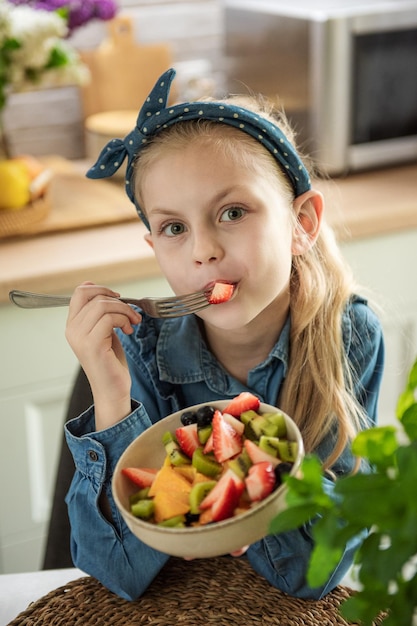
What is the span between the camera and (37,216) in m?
1.88

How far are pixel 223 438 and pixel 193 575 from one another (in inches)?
11.4

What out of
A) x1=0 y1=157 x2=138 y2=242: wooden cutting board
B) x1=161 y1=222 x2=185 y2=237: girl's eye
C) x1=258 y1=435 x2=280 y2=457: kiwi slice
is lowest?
x1=0 y1=157 x2=138 y2=242: wooden cutting board

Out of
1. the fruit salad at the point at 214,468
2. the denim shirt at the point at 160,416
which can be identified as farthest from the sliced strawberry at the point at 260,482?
the denim shirt at the point at 160,416

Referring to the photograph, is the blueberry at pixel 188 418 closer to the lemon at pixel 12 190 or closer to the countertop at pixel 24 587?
the countertop at pixel 24 587

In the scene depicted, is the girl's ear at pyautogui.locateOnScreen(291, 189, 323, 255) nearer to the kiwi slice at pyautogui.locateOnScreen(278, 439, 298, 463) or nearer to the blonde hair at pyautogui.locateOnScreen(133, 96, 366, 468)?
the blonde hair at pyautogui.locateOnScreen(133, 96, 366, 468)

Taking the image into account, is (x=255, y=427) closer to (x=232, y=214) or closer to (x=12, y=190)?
(x=232, y=214)

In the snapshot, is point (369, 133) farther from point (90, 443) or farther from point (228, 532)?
point (228, 532)

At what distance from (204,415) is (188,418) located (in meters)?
0.02

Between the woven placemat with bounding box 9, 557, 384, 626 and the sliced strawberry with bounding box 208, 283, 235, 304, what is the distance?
28cm

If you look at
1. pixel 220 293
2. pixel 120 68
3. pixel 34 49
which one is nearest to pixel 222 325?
pixel 220 293

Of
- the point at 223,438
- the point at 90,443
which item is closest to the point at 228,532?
the point at 223,438

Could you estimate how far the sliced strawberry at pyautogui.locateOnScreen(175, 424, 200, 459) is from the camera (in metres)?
0.73

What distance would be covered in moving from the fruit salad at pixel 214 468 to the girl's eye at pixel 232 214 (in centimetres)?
25

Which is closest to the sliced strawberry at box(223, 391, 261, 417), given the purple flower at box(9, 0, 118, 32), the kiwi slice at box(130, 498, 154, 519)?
the kiwi slice at box(130, 498, 154, 519)
